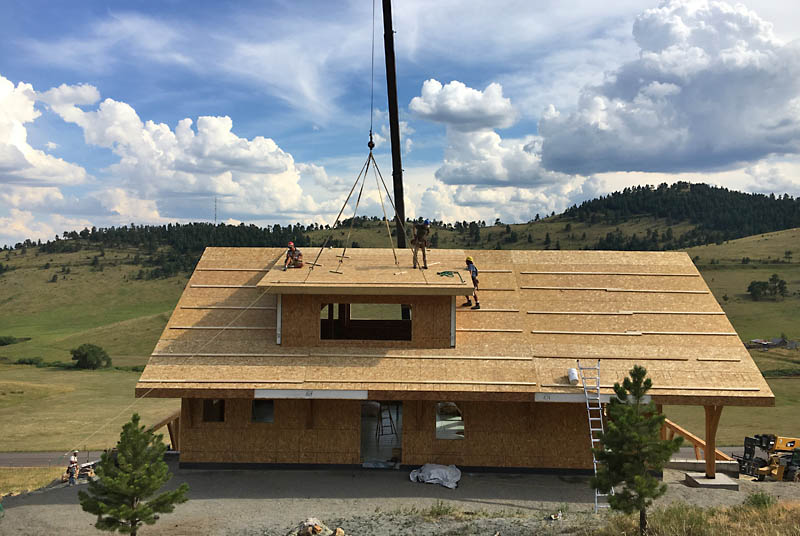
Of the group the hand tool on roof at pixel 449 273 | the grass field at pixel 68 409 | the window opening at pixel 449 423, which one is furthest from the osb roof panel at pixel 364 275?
the grass field at pixel 68 409

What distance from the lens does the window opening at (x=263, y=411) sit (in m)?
19.9

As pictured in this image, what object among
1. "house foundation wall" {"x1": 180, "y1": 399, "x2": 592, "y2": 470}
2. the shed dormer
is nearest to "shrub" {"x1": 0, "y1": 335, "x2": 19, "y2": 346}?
"house foundation wall" {"x1": 180, "y1": 399, "x2": 592, "y2": 470}

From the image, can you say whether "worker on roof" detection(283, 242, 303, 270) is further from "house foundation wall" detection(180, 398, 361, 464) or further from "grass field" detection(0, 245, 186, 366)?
"grass field" detection(0, 245, 186, 366)

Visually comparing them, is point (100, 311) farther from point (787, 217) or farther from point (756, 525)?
point (787, 217)

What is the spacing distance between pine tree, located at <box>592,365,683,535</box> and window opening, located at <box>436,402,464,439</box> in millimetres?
6517

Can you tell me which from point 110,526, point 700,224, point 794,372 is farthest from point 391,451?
point 700,224

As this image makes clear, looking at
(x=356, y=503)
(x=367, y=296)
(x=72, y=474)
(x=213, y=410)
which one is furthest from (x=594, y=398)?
(x=72, y=474)

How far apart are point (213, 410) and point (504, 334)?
32.9 ft

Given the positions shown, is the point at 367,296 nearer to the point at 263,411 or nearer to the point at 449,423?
the point at 263,411

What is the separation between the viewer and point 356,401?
19047mm

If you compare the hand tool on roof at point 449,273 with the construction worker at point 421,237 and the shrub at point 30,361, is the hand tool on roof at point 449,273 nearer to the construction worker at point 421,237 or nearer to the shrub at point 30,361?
the construction worker at point 421,237

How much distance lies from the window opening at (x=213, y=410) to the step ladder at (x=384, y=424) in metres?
5.67

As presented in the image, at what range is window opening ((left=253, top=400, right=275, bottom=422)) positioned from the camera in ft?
65.4

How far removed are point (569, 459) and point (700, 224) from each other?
167 m
